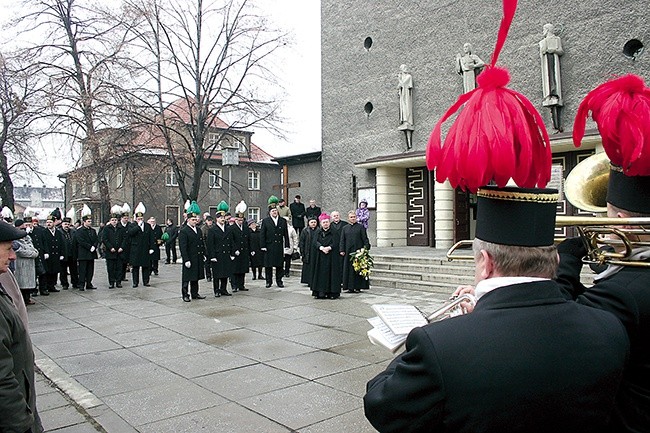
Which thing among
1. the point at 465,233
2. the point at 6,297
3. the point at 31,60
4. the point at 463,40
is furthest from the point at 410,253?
the point at 31,60

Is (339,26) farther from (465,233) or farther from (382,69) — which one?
(465,233)

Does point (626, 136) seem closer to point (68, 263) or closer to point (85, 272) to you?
point (85, 272)

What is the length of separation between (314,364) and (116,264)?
10324 millimetres

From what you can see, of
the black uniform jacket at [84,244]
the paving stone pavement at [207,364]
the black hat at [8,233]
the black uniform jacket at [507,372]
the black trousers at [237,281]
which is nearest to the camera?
the black uniform jacket at [507,372]

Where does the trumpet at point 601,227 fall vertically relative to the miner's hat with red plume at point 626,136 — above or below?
below

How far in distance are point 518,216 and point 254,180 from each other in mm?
45460

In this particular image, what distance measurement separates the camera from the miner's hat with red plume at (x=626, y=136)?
214 centimetres

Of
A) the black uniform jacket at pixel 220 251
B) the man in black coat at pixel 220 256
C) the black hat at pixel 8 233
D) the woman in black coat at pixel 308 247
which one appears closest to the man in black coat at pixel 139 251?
the man in black coat at pixel 220 256

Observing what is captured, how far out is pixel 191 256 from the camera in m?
A: 11.9

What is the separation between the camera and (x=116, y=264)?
1502cm

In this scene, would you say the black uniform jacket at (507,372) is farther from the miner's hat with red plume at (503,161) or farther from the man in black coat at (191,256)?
the man in black coat at (191,256)

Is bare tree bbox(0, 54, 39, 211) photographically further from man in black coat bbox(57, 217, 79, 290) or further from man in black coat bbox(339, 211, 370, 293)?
man in black coat bbox(339, 211, 370, 293)

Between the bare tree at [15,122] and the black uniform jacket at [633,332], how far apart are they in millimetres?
25335

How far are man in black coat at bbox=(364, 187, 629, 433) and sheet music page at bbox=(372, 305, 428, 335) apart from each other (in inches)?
5.8
